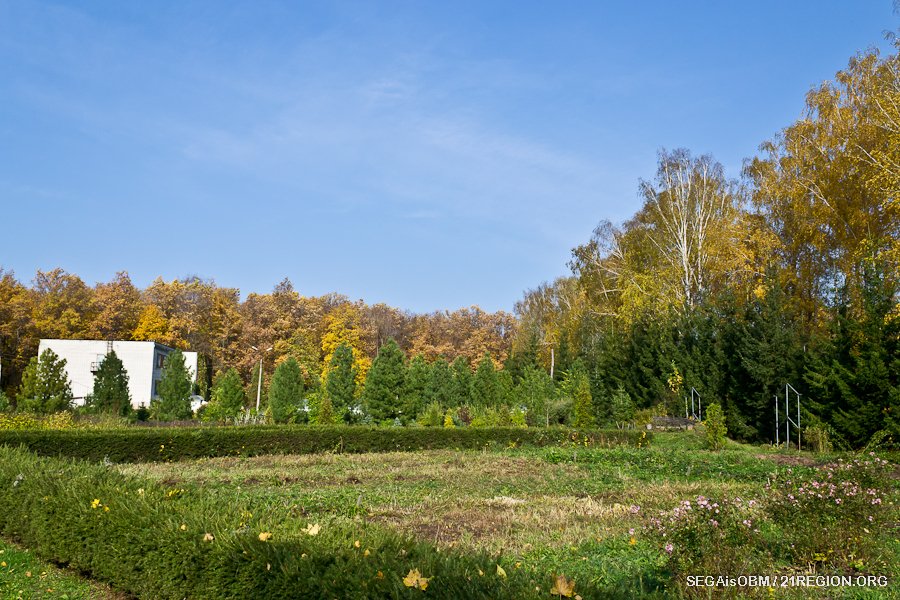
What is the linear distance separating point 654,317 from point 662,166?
706 centimetres

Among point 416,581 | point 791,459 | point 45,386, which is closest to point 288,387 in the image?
point 45,386

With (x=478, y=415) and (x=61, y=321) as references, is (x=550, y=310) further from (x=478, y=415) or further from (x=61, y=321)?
(x=61, y=321)

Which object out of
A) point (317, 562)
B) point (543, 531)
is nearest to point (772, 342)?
point (543, 531)

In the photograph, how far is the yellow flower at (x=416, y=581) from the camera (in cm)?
374

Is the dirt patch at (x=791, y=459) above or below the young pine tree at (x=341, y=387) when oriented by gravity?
below

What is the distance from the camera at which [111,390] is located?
31109 mm

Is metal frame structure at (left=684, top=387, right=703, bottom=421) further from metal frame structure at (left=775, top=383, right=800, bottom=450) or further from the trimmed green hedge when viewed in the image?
the trimmed green hedge

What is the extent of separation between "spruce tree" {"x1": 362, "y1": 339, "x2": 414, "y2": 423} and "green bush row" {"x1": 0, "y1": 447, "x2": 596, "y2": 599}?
22373 mm

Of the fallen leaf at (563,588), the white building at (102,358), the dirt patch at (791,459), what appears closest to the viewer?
the fallen leaf at (563,588)

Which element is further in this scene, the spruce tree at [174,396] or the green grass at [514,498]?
the spruce tree at [174,396]

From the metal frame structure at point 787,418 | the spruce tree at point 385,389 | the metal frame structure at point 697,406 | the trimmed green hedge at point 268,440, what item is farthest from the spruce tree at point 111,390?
the metal frame structure at point 787,418

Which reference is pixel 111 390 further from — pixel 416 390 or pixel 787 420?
pixel 787 420

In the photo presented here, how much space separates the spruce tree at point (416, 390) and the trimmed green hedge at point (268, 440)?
34.8 feet

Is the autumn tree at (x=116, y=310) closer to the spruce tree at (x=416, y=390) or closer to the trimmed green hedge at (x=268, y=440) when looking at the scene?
the spruce tree at (x=416, y=390)
